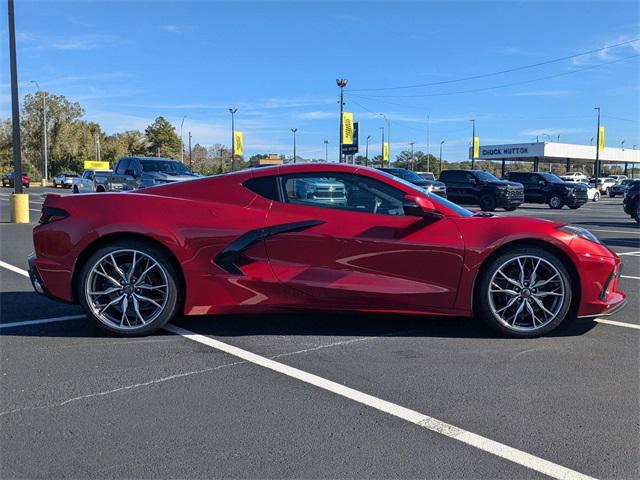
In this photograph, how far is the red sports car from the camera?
438 cm

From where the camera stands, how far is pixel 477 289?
14.5 ft

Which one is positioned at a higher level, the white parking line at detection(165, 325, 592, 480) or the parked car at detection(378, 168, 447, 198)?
the parked car at detection(378, 168, 447, 198)

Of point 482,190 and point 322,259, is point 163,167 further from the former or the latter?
point 322,259

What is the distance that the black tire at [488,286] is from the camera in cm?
437

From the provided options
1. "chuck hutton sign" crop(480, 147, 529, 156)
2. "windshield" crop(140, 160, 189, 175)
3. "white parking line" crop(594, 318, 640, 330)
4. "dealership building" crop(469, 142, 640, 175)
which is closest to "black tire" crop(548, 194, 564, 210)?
"windshield" crop(140, 160, 189, 175)

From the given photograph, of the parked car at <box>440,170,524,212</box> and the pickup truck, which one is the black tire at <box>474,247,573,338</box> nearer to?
the pickup truck

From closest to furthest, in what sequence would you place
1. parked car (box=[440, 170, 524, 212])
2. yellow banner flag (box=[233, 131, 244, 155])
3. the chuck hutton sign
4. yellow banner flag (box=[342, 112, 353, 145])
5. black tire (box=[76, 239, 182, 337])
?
black tire (box=[76, 239, 182, 337]) < parked car (box=[440, 170, 524, 212]) < yellow banner flag (box=[342, 112, 353, 145]) < yellow banner flag (box=[233, 131, 244, 155]) < the chuck hutton sign

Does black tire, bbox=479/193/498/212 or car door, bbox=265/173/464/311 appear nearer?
car door, bbox=265/173/464/311

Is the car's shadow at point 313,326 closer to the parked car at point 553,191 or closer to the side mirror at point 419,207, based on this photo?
the side mirror at point 419,207

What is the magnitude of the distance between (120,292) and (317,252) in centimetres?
164

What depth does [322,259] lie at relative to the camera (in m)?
4.41

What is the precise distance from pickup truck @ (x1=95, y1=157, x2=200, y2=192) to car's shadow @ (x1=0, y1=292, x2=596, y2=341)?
38.2 ft

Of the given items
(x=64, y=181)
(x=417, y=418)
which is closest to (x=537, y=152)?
(x=64, y=181)

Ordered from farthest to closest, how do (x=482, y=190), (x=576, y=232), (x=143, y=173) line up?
(x=482, y=190) → (x=143, y=173) → (x=576, y=232)
